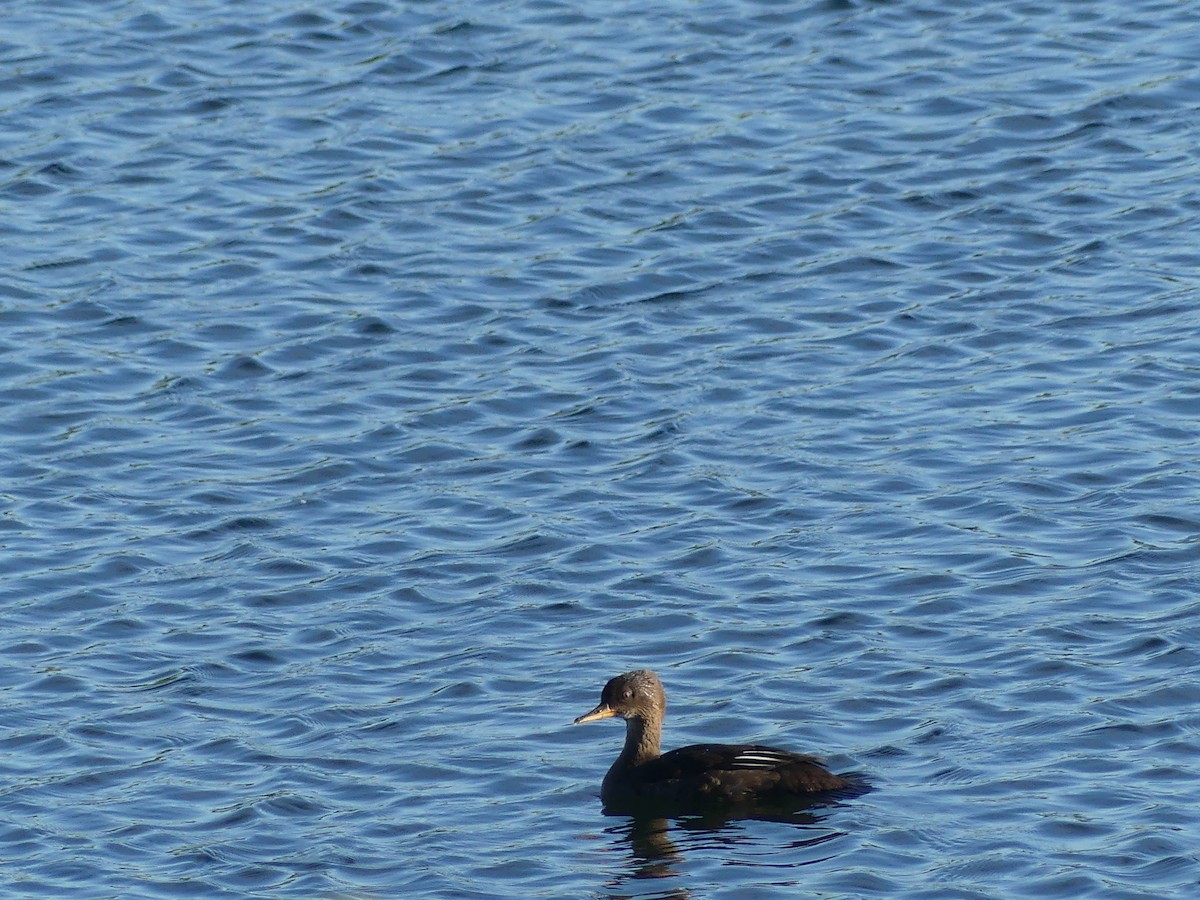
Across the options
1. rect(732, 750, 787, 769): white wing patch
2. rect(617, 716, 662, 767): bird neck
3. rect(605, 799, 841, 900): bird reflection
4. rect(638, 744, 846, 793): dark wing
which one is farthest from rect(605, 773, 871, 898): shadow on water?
rect(617, 716, 662, 767): bird neck

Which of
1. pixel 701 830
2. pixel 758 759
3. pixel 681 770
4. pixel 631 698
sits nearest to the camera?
pixel 758 759

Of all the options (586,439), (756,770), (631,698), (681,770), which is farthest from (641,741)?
(586,439)

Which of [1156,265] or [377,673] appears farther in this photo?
[1156,265]

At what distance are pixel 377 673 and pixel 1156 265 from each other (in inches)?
314

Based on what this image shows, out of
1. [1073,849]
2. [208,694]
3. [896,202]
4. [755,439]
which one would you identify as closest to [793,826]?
[1073,849]

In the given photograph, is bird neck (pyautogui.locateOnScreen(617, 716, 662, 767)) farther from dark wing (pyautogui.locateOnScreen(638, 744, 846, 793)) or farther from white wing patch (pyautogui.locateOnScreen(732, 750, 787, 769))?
white wing patch (pyautogui.locateOnScreen(732, 750, 787, 769))

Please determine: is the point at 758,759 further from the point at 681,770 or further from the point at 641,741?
the point at 641,741

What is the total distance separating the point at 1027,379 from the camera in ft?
59.6

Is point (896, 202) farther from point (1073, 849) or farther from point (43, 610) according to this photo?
point (1073, 849)

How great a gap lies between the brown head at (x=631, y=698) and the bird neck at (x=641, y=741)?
0.02 meters

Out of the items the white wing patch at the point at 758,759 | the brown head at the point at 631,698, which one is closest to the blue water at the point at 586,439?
the white wing patch at the point at 758,759

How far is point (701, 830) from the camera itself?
42.3ft

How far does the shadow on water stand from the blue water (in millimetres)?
37

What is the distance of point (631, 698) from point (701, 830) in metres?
0.91
